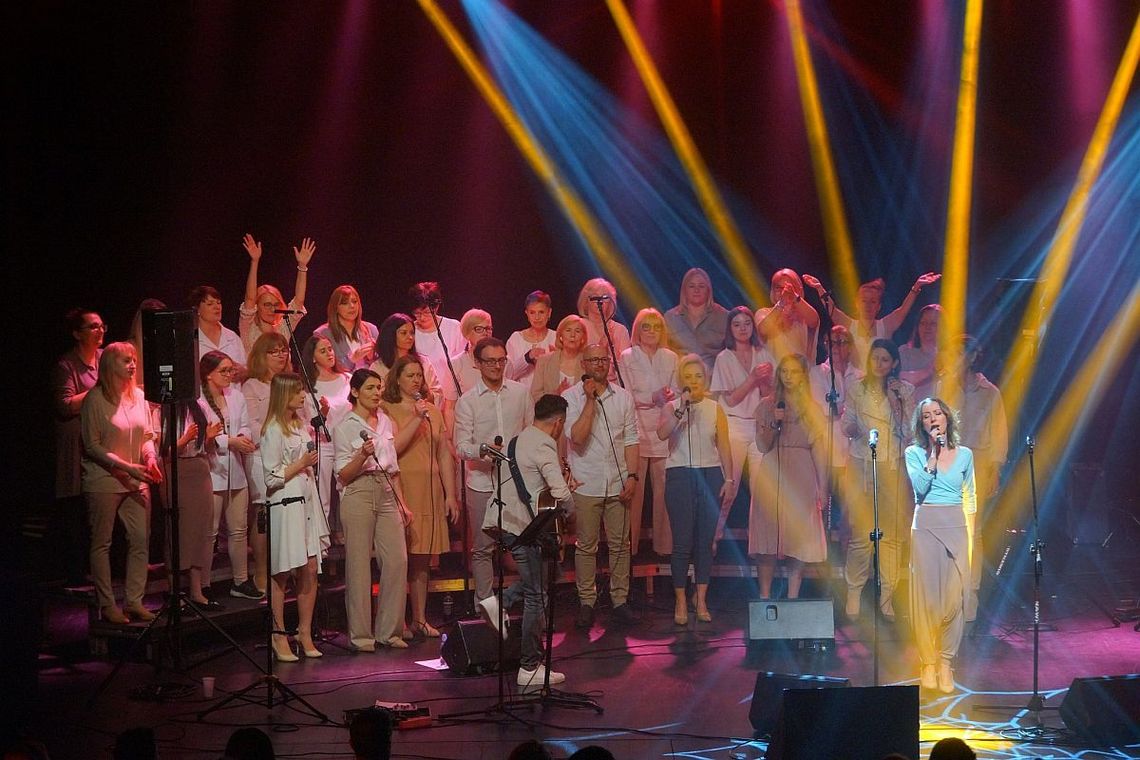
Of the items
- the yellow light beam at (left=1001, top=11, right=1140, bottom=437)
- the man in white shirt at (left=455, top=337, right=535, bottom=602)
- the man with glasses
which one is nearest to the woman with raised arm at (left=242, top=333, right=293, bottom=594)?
the man with glasses

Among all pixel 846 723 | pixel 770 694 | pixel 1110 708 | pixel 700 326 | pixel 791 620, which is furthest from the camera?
pixel 700 326

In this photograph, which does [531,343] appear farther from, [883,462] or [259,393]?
[883,462]

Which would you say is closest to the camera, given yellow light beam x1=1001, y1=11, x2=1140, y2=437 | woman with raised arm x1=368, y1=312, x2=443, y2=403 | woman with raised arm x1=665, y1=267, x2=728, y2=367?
woman with raised arm x1=368, y1=312, x2=443, y2=403

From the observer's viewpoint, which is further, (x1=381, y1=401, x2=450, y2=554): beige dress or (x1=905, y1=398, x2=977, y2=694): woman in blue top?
(x1=381, y1=401, x2=450, y2=554): beige dress

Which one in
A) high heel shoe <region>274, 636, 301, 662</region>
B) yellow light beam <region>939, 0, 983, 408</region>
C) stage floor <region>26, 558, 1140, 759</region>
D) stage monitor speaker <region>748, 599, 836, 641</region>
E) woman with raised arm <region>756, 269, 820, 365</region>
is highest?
yellow light beam <region>939, 0, 983, 408</region>

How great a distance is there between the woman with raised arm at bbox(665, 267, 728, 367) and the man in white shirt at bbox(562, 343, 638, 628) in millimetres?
1290

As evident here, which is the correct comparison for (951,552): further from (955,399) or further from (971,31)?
(971,31)

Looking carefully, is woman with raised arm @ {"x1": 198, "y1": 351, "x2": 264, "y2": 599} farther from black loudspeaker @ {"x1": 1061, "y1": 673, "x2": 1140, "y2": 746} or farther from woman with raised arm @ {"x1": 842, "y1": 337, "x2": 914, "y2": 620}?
black loudspeaker @ {"x1": 1061, "y1": 673, "x2": 1140, "y2": 746}

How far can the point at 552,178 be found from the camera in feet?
38.8

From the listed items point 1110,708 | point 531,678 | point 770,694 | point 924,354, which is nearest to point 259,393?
point 531,678

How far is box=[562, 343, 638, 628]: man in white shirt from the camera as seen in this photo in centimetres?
899

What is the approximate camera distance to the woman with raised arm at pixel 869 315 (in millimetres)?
10266

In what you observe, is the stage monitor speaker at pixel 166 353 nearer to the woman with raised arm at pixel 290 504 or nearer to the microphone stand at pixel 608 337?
the woman with raised arm at pixel 290 504

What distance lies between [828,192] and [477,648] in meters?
5.95
